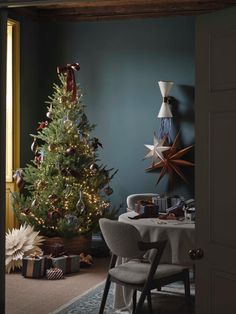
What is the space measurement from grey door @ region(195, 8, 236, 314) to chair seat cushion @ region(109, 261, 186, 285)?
3.80 feet

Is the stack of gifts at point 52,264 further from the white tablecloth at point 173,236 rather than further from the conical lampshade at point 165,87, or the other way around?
the conical lampshade at point 165,87

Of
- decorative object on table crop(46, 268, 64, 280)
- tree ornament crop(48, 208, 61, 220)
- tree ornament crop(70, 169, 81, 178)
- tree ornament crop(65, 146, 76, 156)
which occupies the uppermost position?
tree ornament crop(65, 146, 76, 156)

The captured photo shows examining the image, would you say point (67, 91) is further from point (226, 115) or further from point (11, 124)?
point (226, 115)

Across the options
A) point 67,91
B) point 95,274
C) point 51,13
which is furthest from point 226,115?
point 51,13

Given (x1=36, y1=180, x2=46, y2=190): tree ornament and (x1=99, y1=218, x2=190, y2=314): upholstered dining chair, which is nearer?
(x1=99, y1=218, x2=190, y2=314): upholstered dining chair

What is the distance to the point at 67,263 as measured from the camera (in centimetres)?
648

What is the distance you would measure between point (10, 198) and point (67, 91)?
1.53 metres

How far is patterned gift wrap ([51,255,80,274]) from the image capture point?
6.39 meters

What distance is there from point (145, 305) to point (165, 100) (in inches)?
127

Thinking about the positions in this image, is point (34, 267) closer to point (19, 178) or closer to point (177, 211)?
point (19, 178)

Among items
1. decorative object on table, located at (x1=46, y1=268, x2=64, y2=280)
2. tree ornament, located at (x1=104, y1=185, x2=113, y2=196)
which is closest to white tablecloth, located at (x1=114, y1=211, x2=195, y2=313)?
decorative object on table, located at (x1=46, y1=268, x2=64, y2=280)

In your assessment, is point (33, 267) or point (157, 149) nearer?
point (33, 267)

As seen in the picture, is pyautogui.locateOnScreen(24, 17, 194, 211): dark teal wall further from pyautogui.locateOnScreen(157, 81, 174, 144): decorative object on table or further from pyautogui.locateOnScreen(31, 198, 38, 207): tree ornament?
pyautogui.locateOnScreen(31, 198, 38, 207): tree ornament

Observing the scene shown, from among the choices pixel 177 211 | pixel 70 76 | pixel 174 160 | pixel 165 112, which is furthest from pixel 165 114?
pixel 177 211
